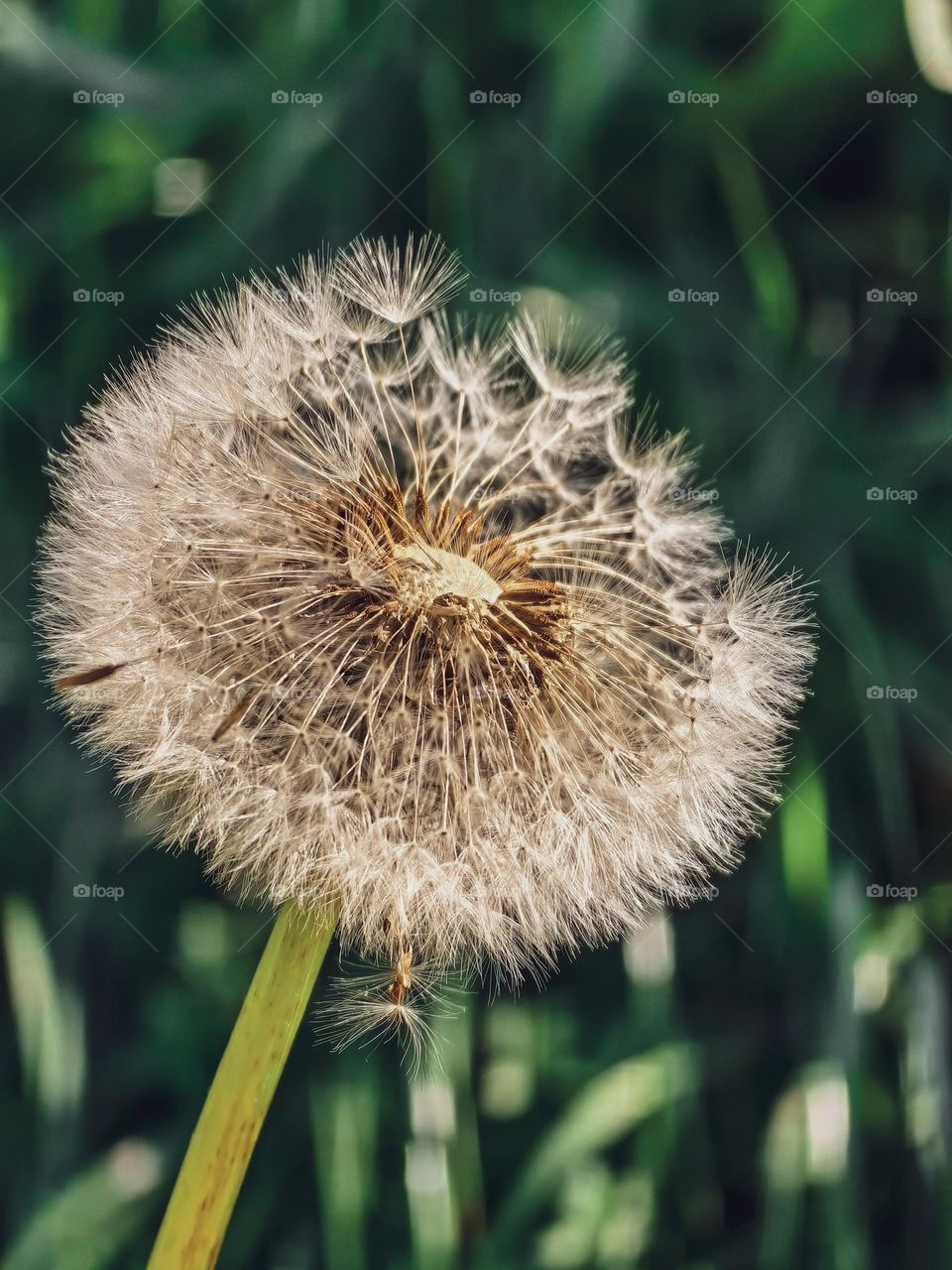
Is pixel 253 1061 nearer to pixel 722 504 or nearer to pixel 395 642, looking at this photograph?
pixel 395 642

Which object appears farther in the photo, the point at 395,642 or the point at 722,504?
the point at 722,504

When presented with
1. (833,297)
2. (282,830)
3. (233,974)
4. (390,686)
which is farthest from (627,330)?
(233,974)

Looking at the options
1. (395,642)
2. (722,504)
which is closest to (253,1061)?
(395,642)

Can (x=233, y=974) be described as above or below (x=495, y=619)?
below

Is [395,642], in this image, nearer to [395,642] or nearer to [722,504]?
[395,642]

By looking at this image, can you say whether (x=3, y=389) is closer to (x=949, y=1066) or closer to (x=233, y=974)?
(x=233, y=974)

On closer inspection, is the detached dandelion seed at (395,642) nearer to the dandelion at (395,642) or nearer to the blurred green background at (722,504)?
the dandelion at (395,642)

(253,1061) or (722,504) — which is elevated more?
(722,504)

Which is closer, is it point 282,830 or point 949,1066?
point 282,830

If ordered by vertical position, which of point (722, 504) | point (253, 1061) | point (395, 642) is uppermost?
point (722, 504)
